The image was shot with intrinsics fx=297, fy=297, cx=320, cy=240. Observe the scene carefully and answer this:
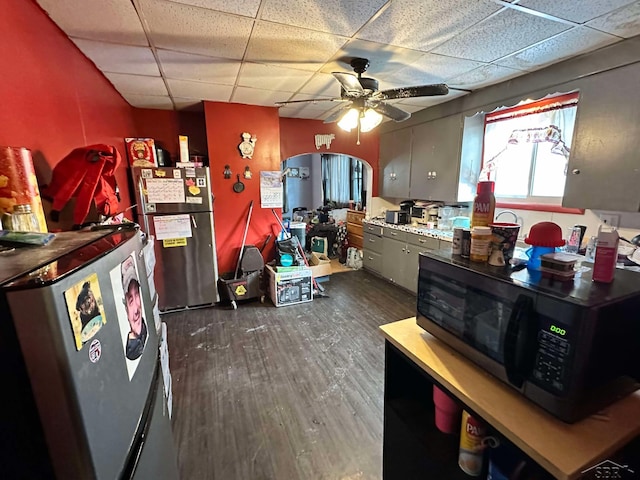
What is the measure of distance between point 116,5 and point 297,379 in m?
2.52

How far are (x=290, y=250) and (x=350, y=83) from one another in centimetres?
212

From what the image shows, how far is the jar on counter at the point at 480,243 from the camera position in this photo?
1.00 m

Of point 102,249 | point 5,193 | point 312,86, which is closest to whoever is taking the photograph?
point 102,249

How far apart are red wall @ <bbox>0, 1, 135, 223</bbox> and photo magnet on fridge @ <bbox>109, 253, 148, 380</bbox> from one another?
0.84m

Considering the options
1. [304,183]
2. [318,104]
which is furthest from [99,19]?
Result: [304,183]

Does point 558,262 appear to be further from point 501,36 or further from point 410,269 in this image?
point 410,269

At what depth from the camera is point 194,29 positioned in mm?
1778

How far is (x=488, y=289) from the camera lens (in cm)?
90

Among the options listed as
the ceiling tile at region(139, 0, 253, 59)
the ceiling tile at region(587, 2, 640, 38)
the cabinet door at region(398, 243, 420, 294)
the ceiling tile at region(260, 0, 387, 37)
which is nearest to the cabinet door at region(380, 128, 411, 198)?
the cabinet door at region(398, 243, 420, 294)

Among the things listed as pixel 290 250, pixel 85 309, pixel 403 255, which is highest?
pixel 85 309

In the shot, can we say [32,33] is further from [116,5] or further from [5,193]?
[5,193]

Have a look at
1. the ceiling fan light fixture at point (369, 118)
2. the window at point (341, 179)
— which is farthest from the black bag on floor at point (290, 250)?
the window at point (341, 179)

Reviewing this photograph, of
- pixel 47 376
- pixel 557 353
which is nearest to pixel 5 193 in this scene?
pixel 47 376

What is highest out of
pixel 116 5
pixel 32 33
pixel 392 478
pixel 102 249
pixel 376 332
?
pixel 116 5
